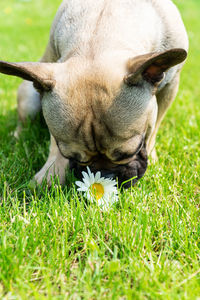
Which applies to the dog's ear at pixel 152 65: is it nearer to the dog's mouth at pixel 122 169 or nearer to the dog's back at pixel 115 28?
the dog's back at pixel 115 28

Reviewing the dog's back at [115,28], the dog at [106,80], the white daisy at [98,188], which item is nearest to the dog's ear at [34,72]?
the dog at [106,80]

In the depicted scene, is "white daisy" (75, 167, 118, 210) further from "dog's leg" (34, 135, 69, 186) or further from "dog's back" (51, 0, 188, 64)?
"dog's back" (51, 0, 188, 64)

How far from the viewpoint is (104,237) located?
1984mm

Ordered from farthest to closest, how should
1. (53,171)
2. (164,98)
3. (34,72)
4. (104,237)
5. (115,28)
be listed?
1. (164,98)
2. (53,171)
3. (115,28)
4. (34,72)
5. (104,237)

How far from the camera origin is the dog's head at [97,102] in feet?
6.73

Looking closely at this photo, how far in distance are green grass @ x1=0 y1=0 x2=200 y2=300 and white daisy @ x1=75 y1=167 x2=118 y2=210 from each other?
0.08 m

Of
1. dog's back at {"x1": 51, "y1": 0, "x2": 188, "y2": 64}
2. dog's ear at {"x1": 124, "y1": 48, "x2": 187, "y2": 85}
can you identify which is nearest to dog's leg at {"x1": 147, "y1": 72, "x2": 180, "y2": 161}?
dog's back at {"x1": 51, "y1": 0, "x2": 188, "y2": 64}

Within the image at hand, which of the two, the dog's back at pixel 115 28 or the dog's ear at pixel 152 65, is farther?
the dog's back at pixel 115 28

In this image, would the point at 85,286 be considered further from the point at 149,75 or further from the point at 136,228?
the point at 149,75

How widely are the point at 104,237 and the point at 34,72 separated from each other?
1060 millimetres

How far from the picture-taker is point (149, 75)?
2.18m

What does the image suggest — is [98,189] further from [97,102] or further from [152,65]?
[152,65]

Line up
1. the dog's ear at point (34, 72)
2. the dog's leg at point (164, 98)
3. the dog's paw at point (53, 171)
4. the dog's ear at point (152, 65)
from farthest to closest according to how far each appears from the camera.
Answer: the dog's leg at point (164, 98), the dog's paw at point (53, 171), the dog's ear at point (34, 72), the dog's ear at point (152, 65)

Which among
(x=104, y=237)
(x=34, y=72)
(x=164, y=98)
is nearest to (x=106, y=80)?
(x=34, y=72)
